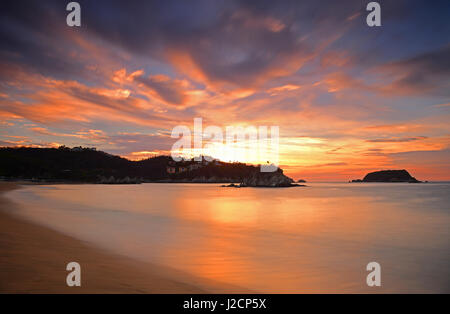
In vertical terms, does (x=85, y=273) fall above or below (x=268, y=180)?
above

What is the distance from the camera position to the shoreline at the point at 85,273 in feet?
23.0

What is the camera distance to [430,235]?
20922 millimetres

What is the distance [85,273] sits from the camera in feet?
27.5

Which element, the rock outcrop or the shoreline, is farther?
the rock outcrop

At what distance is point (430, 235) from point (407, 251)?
784 cm

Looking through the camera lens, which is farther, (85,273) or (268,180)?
(268,180)

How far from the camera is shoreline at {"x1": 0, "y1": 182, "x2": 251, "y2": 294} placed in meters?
7.02

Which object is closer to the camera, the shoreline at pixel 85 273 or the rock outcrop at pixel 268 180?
the shoreline at pixel 85 273
